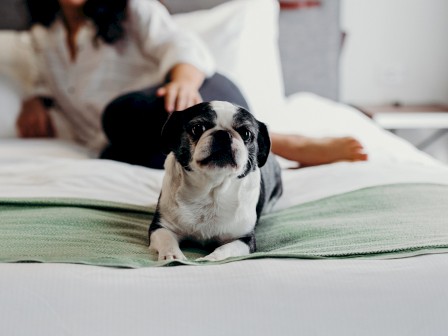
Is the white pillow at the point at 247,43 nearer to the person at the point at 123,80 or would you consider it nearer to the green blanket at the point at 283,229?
the person at the point at 123,80

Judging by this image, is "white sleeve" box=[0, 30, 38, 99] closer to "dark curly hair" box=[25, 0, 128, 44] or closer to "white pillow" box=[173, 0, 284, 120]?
"dark curly hair" box=[25, 0, 128, 44]

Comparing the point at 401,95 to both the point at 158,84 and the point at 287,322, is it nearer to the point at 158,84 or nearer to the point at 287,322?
the point at 158,84

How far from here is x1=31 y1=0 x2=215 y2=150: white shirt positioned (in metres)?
1.91

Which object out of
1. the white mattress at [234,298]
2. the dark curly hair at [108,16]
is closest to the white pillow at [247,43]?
the dark curly hair at [108,16]

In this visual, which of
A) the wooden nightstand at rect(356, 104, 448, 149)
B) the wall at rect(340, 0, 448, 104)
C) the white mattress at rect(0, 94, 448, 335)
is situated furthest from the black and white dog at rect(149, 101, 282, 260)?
the wall at rect(340, 0, 448, 104)

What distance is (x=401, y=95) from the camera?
9.71 feet

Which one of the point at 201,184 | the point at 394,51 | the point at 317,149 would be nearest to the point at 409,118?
the point at 394,51

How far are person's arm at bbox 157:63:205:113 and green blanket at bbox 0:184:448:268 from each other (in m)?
0.34

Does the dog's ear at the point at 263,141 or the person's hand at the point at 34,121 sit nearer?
the dog's ear at the point at 263,141

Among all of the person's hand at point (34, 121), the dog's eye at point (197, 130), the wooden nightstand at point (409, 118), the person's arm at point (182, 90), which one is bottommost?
the wooden nightstand at point (409, 118)

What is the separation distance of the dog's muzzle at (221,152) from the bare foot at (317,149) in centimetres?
63

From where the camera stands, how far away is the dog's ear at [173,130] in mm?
1098

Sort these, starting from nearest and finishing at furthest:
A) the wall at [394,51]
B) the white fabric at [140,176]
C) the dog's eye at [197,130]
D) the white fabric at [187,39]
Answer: the dog's eye at [197,130] → the white fabric at [140,176] → the white fabric at [187,39] → the wall at [394,51]

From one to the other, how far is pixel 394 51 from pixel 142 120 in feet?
5.52
